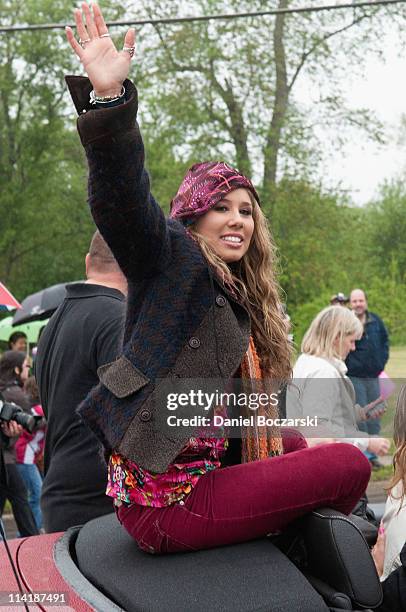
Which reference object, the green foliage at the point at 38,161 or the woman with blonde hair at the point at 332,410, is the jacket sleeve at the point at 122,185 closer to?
the woman with blonde hair at the point at 332,410

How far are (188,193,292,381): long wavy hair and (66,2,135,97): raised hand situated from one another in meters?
0.45

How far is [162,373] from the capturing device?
1.95m

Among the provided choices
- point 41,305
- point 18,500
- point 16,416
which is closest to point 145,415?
point 16,416

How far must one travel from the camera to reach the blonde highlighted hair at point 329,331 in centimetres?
473

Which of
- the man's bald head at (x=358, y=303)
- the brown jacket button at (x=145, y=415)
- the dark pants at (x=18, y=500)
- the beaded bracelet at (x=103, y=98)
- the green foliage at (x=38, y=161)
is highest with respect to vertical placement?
the green foliage at (x=38, y=161)

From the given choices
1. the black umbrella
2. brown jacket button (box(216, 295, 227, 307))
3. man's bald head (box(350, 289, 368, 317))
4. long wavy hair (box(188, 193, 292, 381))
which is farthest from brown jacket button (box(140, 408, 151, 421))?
the black umbrella

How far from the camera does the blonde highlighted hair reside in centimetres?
473

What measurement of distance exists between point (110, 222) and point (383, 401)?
0.87m

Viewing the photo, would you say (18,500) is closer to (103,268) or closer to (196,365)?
(103,268)

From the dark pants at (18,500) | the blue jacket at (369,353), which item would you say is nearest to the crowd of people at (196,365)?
the dark pants at (18,500)

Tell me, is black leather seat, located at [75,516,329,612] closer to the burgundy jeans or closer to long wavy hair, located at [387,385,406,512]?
the burgundy jeans

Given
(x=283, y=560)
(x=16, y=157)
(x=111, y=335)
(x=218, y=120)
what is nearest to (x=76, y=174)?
(x=16, y=157)

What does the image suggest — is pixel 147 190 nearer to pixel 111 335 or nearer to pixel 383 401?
pixel 383 401

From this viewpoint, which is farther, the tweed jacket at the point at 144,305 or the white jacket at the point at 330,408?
the white jacket at the point at 330,408
